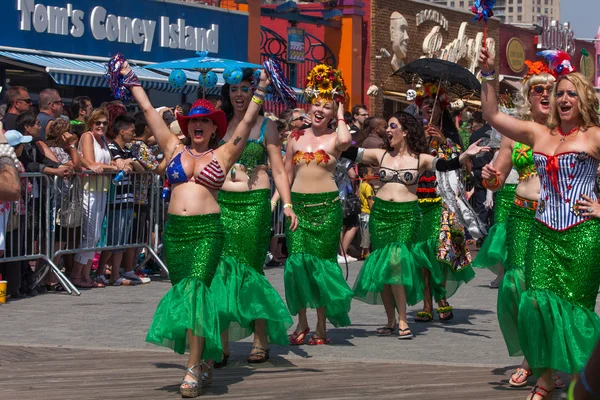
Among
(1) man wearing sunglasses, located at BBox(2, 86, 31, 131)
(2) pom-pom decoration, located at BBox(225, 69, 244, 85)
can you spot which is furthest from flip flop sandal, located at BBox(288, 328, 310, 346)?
(1) man wearing sunglasses, located at BBox(2, 86, 31, 131)

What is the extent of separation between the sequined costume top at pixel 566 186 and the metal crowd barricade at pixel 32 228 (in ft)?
20.2

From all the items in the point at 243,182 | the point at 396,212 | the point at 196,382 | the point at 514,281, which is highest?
the point at 243,182

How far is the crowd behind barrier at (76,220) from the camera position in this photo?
11250 millimetres

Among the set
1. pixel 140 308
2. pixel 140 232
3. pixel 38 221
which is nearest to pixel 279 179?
pixel 140 308

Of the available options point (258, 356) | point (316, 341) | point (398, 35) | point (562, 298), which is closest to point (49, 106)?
point (316, 341)

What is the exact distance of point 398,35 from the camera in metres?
28.2

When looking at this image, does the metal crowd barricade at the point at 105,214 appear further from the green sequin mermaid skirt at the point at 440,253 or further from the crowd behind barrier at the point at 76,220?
the green sequin mermaid skirt at the point at 440,253

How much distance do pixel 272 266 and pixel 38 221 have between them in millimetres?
4082

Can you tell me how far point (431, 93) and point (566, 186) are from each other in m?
4.36

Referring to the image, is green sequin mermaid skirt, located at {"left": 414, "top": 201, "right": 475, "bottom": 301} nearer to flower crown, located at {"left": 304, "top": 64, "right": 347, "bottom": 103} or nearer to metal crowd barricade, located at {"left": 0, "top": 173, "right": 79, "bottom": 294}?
Result: flower crown, located at {"left": 304, "top": 64, "right": 347, "bottom": 103}

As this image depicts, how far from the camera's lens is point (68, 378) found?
7156 mm

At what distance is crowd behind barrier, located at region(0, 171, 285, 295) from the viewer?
11250 millimetres

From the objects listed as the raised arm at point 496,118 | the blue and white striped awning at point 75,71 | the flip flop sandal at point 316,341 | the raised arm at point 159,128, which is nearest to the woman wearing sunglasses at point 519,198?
the raised arm at point 496,118

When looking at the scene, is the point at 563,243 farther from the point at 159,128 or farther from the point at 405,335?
the point at 405,335
